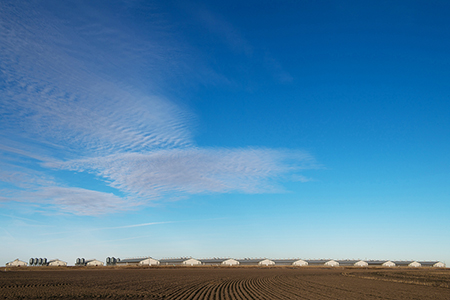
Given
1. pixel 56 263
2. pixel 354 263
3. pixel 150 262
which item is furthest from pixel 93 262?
pixel 354 263

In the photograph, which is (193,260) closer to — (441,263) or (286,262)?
(286,262)

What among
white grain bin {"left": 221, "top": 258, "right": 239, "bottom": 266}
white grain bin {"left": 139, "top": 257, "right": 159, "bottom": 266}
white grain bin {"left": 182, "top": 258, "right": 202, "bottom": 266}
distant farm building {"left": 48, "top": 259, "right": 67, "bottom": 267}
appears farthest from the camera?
distant farm building {"left": 48, "top": 259, "right": 67, "bottom": 267}

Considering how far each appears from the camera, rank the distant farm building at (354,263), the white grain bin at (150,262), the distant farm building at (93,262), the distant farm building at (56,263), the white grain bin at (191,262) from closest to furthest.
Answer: the white grain bin at (191,262) < the white grain bin at (150,262) < the distant farm building at (93,262) < the distant farm building at (56,263) < the distant farm building at (354,263)

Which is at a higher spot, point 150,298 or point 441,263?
point 150,298

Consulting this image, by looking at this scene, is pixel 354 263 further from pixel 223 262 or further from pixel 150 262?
pixel 150 262

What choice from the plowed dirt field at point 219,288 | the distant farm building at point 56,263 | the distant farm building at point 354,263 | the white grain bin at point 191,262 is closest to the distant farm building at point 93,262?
the distant farm building at point 56,263

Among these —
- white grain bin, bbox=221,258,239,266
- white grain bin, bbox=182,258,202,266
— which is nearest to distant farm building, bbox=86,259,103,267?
white grain bin, bbox=182,258,202,266

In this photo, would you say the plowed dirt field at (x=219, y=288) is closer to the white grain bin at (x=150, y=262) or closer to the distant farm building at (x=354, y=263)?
the white grain bin at (x=150, y=262)

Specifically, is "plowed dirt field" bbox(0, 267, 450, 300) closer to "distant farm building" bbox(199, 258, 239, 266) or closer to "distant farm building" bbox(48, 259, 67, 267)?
"distant farm building" bbox(199, 258, 239, 266)

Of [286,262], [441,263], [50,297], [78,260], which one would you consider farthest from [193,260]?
[441,263]

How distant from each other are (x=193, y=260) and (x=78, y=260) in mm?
66182

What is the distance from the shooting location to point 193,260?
524ft

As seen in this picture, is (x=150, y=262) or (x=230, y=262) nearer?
(x=150, y=262)

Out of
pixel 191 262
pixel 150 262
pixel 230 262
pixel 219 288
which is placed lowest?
pixel 230 262
